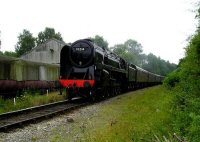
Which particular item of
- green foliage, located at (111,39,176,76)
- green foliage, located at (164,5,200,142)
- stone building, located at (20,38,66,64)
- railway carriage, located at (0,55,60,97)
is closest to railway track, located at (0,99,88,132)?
green foliage, located at (164,5,200,142)

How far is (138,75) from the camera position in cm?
3756

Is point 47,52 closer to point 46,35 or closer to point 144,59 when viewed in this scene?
point 46,35

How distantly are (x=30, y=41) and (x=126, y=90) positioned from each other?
61367 mm

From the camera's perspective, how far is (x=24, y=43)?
86562mm

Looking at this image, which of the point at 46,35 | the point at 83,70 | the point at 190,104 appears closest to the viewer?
the point at 190,104

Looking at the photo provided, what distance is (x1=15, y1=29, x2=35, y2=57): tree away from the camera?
86.4m

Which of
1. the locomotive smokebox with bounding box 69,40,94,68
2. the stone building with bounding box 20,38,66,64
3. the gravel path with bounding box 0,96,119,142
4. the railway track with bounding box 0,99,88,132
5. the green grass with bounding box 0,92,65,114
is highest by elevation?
the stone building with bounding box 20,38,66,64

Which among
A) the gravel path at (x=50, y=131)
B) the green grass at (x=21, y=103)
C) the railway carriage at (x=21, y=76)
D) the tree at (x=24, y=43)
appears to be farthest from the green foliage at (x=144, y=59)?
the gravel path at (x=50, y=131)

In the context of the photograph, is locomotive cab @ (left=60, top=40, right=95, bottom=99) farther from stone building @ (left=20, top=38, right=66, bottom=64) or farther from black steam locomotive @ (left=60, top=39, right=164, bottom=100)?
stone building @ (left=20, top=38, right=66, bottom=64)

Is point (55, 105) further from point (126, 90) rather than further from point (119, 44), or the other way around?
point (119, 44)

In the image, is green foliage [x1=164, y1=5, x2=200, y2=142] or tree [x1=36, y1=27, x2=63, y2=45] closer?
green foliage [x1=164, y1=5, x2=200, y2=142]

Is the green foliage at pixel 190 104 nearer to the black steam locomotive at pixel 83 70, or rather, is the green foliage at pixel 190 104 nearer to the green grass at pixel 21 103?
the black steam locomotive at pixel 83 70

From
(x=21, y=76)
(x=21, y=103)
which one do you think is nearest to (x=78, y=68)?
(x=21, y=103)

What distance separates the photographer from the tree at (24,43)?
284 ft
